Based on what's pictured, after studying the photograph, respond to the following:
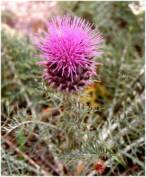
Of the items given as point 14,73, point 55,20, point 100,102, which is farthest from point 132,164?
point 55,20

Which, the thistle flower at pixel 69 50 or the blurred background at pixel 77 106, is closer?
the thistle flower at pixel 69 50

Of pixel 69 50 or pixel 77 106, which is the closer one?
pixel 69 50

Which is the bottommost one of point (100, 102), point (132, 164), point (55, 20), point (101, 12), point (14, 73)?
point (132, 164)

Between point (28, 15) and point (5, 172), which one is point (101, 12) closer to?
point (28, 15)

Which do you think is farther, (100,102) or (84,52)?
(100,102)

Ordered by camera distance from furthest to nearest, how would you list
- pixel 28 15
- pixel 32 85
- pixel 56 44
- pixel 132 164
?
pixel 28 15
pixel 32 85
pixel 132 164
pixel 56 44
